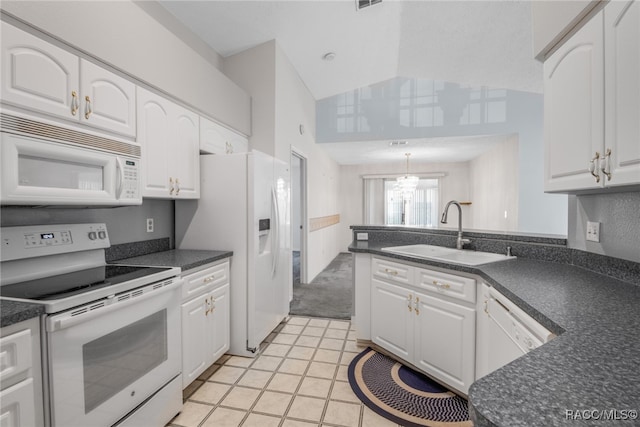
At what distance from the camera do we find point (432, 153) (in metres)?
6.26

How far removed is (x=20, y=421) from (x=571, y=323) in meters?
1.89

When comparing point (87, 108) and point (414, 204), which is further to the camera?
point (414, 204)

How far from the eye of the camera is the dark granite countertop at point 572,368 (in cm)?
51

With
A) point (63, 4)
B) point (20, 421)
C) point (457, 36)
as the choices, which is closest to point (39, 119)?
point (63, 4)

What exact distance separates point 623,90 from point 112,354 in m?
2.36

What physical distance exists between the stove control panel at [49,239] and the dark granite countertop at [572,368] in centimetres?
197

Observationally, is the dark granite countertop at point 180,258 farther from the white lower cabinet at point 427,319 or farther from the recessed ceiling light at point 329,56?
the recessed ceiling light at point 329,56

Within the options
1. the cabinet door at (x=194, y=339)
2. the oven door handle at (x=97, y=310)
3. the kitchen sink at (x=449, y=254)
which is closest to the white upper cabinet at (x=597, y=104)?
the kitchen sink at (x=449, y=254)

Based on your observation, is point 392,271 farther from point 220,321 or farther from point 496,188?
point 496,188

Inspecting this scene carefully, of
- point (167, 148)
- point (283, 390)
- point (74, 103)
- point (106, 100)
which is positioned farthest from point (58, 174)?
point (283, 390)

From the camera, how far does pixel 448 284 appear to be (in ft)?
6.05

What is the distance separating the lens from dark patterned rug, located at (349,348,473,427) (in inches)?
67.4

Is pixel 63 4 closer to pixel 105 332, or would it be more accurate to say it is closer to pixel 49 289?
pixel 49 289

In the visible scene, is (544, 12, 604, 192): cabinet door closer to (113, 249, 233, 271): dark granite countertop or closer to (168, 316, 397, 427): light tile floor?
(168, 316, 397, 427): light tile floor
